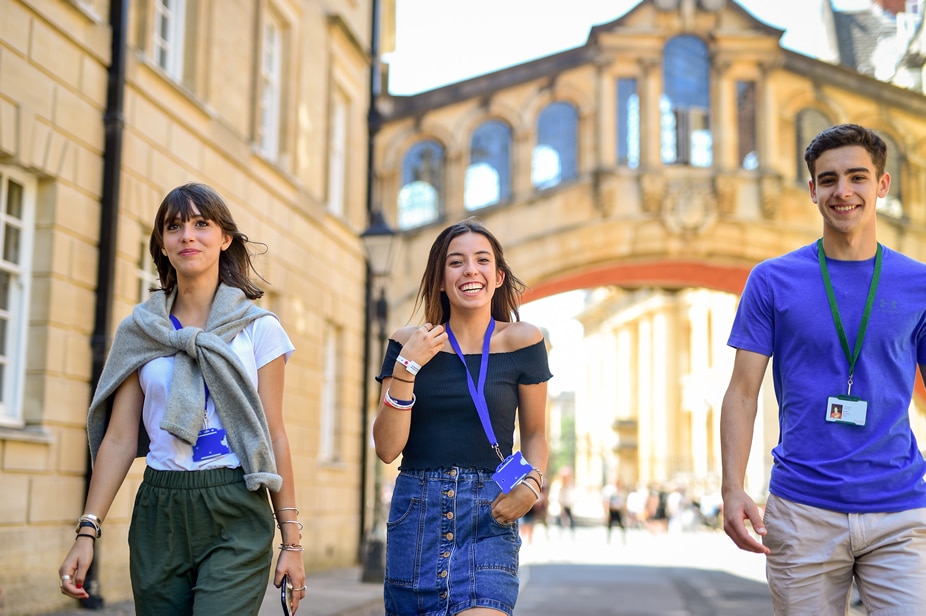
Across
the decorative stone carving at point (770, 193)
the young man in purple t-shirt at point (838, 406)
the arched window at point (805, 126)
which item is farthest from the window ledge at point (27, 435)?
the arched window at point (805, 126)

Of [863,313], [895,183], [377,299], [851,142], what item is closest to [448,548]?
[863,313]

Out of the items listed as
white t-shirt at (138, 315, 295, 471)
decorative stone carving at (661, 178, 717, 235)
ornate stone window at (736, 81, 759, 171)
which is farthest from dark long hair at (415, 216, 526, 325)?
ornate stone window at (736, 81, 759, 171)

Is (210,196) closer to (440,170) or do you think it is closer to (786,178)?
(440,170)

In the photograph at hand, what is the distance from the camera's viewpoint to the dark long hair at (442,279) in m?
4.12

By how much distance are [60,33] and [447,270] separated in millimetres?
7288

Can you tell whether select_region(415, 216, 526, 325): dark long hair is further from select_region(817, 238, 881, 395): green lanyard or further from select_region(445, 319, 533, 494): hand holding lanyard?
select_region(817, 238, 881, 395): green lanyard

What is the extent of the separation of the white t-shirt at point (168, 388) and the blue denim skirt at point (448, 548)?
1.90 ft

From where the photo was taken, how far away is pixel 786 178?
88.7 ft

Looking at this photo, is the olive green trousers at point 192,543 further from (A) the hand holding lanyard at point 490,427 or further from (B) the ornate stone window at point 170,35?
(B) the ornate stone window at point 170,35

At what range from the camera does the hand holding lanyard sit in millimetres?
3777

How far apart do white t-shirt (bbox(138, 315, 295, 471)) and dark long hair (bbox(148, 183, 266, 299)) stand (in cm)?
15

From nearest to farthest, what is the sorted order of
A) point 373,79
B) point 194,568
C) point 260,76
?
1. point 194,568
2. point 260,76
3. point 373,79

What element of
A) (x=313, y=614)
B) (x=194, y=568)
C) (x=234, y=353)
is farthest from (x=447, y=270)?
(x=313, y=614)

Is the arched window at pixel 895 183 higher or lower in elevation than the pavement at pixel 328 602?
higher
